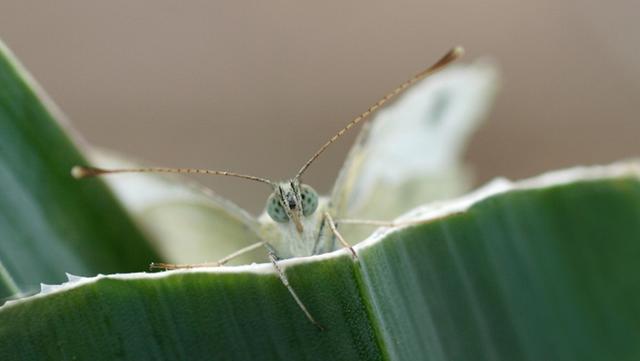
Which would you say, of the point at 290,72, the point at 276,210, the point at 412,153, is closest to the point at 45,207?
the point at 276,210

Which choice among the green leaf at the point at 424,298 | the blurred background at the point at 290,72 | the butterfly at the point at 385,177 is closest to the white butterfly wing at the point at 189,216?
the butterfly at the point at 385,177

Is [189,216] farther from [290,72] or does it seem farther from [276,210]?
[290,72]

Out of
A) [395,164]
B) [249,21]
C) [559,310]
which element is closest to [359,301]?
[559,310]

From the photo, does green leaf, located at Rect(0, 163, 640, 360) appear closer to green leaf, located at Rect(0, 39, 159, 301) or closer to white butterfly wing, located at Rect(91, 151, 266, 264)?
green leaf, located at Rect(0, 39, 159, 301)

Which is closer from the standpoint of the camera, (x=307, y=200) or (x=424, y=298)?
(x=424, y=298)

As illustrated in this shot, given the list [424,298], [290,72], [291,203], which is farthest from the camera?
[290,72]
